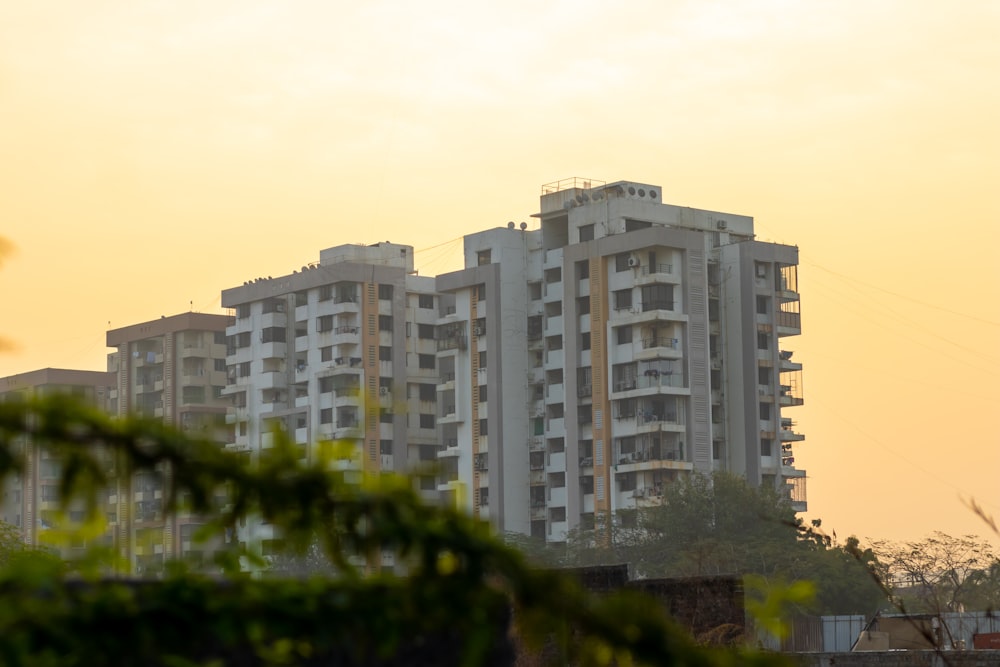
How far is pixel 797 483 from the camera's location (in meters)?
78.2

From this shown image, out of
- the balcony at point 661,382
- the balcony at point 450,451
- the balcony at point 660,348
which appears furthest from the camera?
the balcony at point 450,451

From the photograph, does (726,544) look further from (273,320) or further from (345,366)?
(273,320)

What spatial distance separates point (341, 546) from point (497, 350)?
75794mm

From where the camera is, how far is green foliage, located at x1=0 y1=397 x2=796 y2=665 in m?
2.42

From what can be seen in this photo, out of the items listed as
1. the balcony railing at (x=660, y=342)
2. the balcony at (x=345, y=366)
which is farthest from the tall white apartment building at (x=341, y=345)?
the balcony railing at (x=660, y=342)

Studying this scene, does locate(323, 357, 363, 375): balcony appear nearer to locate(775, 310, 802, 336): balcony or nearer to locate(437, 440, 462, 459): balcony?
locate(437, 440, 462, 459): balcony

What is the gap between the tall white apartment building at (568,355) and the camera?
7244 centimetres

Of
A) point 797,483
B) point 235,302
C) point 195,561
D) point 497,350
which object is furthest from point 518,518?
point 195,561

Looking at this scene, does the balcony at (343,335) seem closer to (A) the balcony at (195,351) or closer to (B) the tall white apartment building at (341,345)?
(B) the tall white apartment building at (341,345)

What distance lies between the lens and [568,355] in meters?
75.2

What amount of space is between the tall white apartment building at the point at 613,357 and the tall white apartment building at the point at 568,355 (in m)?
0.09

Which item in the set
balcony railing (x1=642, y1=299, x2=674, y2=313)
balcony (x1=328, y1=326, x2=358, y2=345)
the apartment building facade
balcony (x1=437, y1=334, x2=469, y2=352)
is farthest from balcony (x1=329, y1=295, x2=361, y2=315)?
balcony railing (x1=642, y1=299, x2=674, y2=313)

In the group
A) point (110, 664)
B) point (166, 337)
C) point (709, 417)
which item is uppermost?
point (166, 337)

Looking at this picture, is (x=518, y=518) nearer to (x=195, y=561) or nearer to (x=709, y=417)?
(x=709, y=417)
